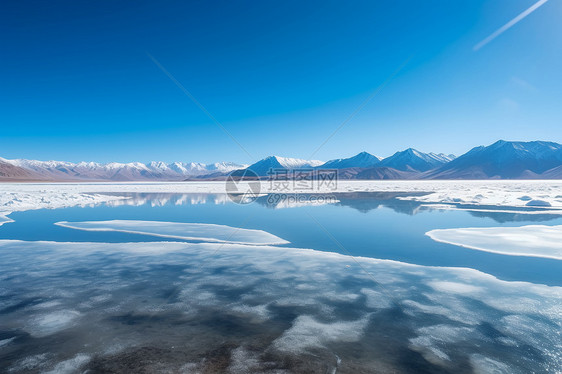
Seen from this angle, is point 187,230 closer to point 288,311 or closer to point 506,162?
point 288,311

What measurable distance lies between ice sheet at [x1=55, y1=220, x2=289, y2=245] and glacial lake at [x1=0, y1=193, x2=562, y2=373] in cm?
112

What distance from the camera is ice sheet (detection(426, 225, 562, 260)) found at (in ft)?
28.5

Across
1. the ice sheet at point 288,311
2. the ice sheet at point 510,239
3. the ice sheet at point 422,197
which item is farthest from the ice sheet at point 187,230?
the ice sheet at point 422,197

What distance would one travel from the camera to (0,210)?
61.7ft

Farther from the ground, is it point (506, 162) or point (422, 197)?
point (506, 162)

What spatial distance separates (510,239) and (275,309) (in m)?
8.97

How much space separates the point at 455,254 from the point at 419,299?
3731mm

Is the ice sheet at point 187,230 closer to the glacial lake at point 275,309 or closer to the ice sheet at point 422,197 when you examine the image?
the glacial lake at point 275,309

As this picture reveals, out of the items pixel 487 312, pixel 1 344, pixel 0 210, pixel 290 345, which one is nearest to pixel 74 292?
pixel 1 344

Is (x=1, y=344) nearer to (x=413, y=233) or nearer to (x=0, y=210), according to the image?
(x=413, y=233)

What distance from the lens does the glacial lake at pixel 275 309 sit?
3787mm

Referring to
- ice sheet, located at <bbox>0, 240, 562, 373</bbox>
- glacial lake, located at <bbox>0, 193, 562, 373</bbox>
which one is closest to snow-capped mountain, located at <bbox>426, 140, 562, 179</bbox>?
glacial lake, located at <bbox>0, 193, 562, 373</bbox>

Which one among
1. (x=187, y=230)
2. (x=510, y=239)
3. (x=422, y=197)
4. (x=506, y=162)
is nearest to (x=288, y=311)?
(x=187, y=230)

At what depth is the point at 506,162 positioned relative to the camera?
515ft
